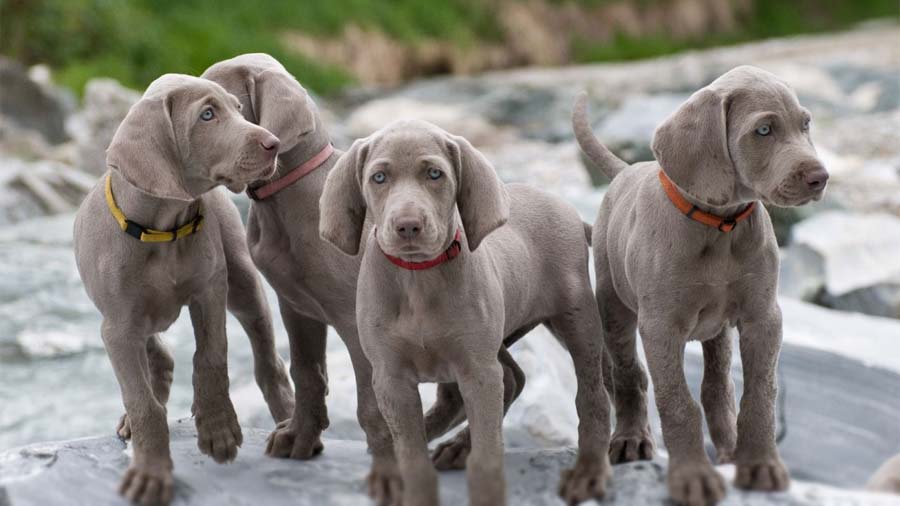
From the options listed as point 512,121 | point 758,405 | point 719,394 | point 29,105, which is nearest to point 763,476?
point 758,405

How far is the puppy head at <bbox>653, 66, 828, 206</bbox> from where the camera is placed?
12.5 ft

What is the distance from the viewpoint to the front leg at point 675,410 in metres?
3.86

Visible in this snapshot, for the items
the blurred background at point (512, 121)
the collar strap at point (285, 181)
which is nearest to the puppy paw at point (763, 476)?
the blurred background at point (512, 121)

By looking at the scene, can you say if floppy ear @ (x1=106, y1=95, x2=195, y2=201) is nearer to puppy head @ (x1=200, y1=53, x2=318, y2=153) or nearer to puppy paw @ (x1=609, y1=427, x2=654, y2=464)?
puppy head @ (x1=200, y1=53, x2=318, y2=153)

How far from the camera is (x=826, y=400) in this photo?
5742 mm

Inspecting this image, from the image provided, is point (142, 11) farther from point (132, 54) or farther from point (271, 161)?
point (271, 161)

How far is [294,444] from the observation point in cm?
448

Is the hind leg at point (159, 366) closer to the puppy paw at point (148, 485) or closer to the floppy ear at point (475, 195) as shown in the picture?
the puppy paw at point (148, 485)

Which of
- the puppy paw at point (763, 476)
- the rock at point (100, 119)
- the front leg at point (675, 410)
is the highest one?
the front leg at point (675, 410)

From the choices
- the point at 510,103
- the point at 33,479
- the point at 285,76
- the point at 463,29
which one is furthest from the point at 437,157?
the point at 463,29

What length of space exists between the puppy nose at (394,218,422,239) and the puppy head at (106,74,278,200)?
2.45 ft

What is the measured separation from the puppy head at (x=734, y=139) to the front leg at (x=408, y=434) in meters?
1.12

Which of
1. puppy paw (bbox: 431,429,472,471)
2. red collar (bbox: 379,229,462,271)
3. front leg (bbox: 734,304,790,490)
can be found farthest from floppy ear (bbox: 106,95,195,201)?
front leg (bbox: 734,304,790,490)

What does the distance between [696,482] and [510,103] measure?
15718 millimetres
